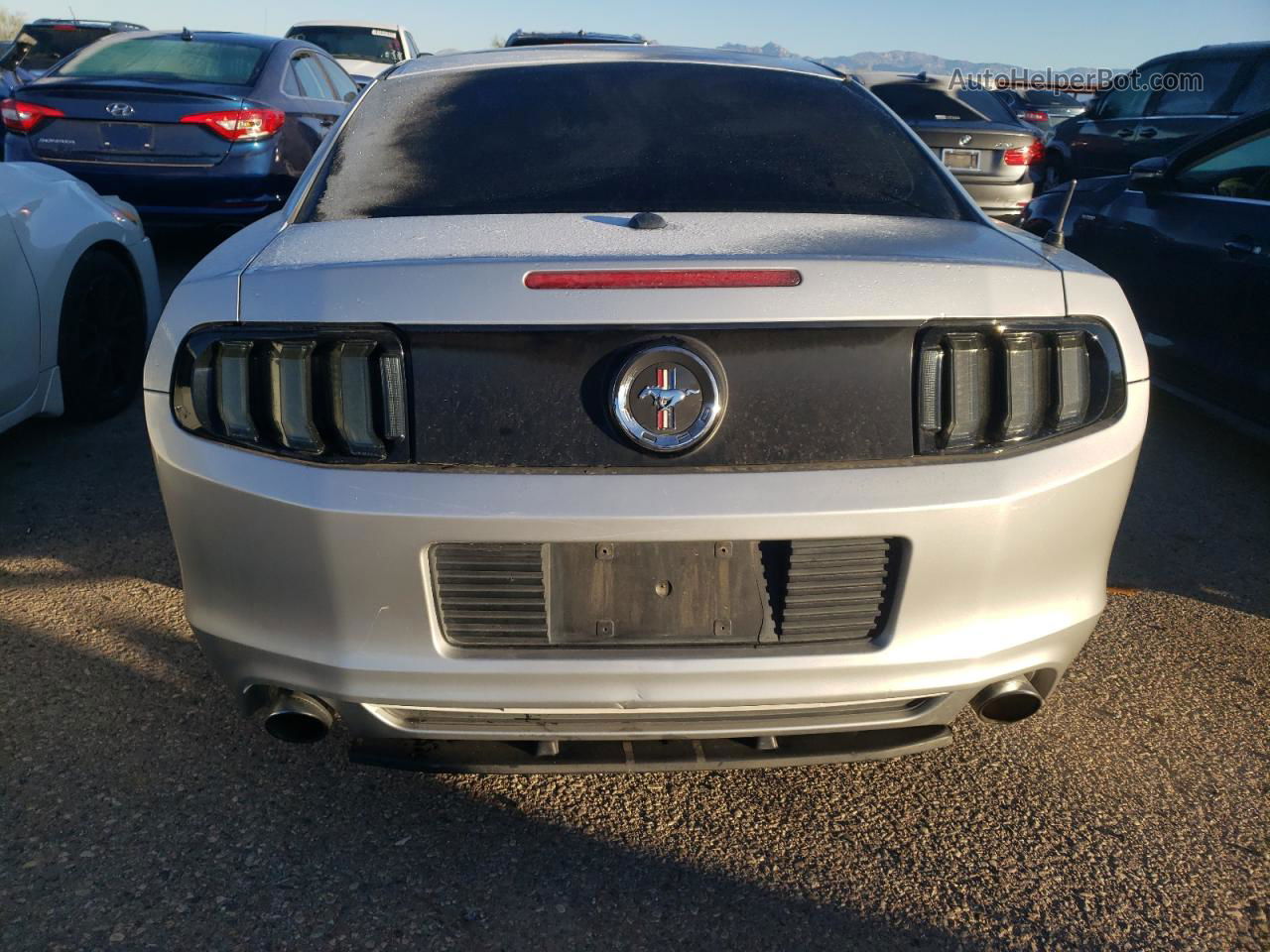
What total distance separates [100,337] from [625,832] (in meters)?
3.39

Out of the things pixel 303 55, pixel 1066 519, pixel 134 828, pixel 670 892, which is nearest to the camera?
pixel 1066 519

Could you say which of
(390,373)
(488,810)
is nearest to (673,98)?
(390,373)

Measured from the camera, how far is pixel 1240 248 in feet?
14.3

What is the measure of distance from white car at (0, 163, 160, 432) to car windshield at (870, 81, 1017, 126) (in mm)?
6422

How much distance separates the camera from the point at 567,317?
1860 mm

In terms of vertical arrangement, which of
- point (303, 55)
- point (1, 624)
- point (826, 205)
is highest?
point (826, 205)

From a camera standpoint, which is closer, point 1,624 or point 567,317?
point 567,317

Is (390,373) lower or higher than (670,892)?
higher

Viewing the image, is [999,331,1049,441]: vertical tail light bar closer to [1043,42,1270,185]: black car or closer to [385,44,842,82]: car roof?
[385,44,842,82]: car roof

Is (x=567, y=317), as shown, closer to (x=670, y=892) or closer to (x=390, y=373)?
(x=390, y=373)

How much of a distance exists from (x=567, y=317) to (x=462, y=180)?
0.92 m

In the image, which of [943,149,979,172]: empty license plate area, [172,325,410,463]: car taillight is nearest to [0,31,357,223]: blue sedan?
[943,149,979,172]: empty license plate area

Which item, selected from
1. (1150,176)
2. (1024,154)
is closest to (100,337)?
(1150,176)

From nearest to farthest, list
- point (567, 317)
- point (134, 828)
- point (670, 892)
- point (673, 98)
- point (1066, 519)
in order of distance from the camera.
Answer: point (567, 317)
point (1066, 519)
point (670, 892)
point (134, 828)
point (673, 98)
